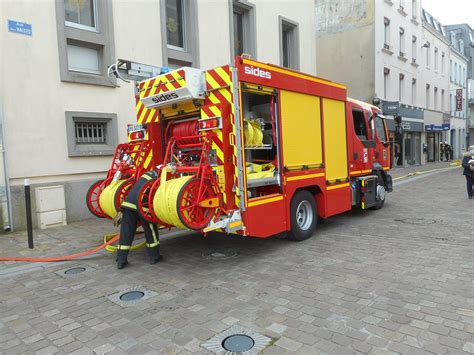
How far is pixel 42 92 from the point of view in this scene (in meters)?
8.03

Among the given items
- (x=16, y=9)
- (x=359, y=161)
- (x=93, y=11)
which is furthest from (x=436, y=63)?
(x=16, y=9)

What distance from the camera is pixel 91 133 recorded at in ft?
29.9

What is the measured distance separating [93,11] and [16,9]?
1.89 metres

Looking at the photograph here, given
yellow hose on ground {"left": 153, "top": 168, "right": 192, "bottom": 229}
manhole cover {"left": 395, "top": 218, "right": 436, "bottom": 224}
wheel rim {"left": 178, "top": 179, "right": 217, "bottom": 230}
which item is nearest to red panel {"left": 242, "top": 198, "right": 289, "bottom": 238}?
wheel rim {"left": 178, "top": 179, "right": 217, "bottom": 230}

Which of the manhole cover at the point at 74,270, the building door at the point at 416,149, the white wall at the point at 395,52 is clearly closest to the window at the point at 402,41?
the white wall at the point at 395,52

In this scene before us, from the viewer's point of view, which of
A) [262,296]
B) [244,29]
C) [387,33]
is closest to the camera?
[262,296]

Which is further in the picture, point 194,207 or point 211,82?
point 211,82

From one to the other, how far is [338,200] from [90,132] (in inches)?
232

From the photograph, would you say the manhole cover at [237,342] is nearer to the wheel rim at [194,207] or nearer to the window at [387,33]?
the wheel rim at [194,207]

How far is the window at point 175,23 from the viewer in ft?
35.7

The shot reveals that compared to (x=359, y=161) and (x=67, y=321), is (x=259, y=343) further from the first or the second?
(x=359, y=161)

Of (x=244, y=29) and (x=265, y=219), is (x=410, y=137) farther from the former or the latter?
(x=265, y=219)

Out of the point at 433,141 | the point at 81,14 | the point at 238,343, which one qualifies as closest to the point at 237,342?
the point at 238,343

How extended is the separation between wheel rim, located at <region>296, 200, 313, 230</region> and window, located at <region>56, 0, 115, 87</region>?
5566 millimetres
